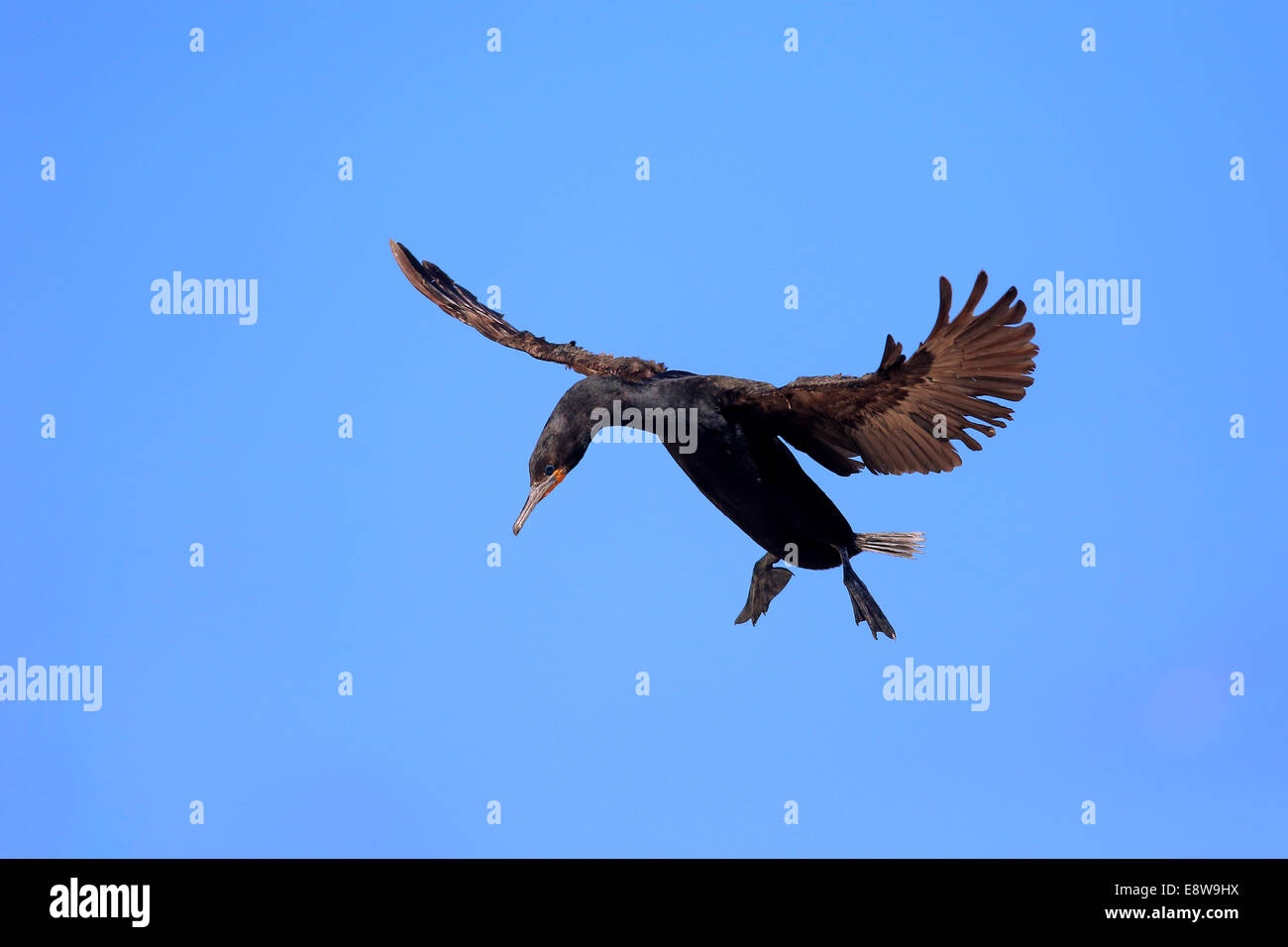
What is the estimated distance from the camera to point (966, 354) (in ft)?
24.4

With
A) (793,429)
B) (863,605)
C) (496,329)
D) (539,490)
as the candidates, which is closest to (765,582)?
(863,605)

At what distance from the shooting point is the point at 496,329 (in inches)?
353

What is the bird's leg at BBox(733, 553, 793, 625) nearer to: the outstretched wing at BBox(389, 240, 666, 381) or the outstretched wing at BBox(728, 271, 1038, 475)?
the outstretched wing at BBox(728, 271, 1038, 475)

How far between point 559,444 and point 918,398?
215 cm

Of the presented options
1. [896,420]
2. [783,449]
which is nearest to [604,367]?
[783,449]

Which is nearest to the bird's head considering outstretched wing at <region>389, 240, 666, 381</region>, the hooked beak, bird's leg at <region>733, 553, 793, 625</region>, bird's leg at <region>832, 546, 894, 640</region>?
the hooked beak

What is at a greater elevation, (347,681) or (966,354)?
(966,354)

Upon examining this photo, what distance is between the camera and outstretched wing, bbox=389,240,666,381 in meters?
8.30

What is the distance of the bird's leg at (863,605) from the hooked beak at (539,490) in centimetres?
184

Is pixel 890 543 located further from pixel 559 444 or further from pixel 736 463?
pixel 559 444

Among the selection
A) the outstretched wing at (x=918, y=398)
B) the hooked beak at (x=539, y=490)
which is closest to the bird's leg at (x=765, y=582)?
the outstretched wing at (x=918, y=398)

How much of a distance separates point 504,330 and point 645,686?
97.2 inches

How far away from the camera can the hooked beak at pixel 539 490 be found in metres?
8.30
